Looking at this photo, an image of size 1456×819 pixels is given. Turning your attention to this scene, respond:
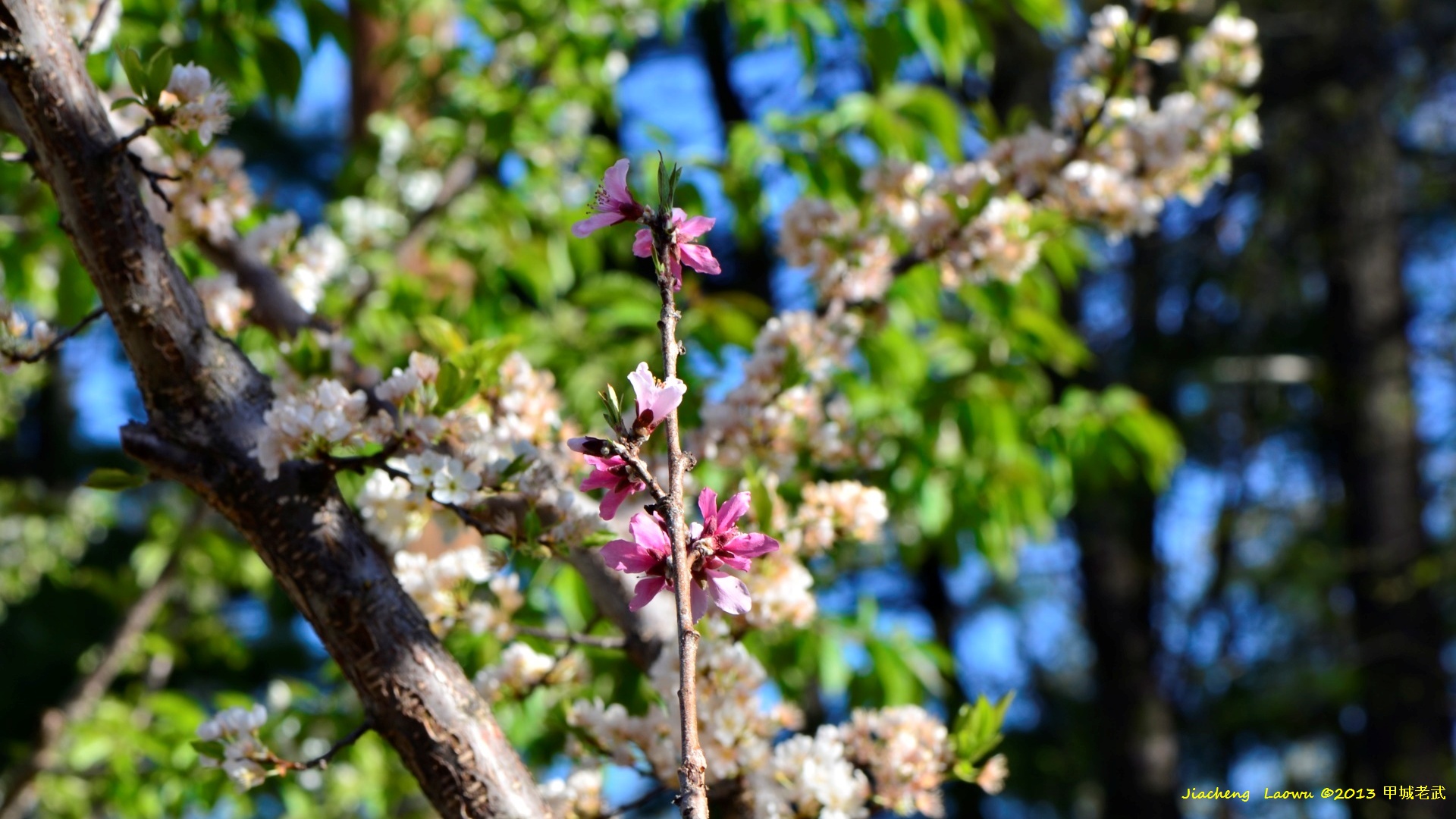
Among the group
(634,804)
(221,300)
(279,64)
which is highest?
(279,64)

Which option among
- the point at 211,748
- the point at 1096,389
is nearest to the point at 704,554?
Result: the point at 211,748

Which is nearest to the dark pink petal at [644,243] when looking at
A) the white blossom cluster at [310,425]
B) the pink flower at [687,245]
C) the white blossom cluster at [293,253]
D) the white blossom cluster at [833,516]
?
the pink flower at [687,245]

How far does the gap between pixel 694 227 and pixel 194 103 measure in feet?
2.17

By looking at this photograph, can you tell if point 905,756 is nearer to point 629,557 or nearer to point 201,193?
point 629,557

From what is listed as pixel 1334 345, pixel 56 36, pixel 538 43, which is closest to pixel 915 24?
pixel 538 43

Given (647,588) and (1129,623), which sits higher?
(1129,623)

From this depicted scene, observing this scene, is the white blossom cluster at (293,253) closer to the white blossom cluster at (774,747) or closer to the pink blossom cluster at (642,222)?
the white blossom cluster at (774,747)

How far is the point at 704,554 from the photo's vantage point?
923 mm

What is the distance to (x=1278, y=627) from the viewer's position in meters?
8.56

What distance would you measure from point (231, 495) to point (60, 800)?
3.33 meters

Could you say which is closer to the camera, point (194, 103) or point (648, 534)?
point (648, 534)

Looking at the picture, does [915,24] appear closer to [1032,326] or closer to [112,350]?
[1032,326]

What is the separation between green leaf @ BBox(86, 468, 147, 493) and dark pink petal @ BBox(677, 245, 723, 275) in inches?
27.9

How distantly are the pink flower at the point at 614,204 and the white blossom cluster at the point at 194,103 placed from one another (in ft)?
1.85
